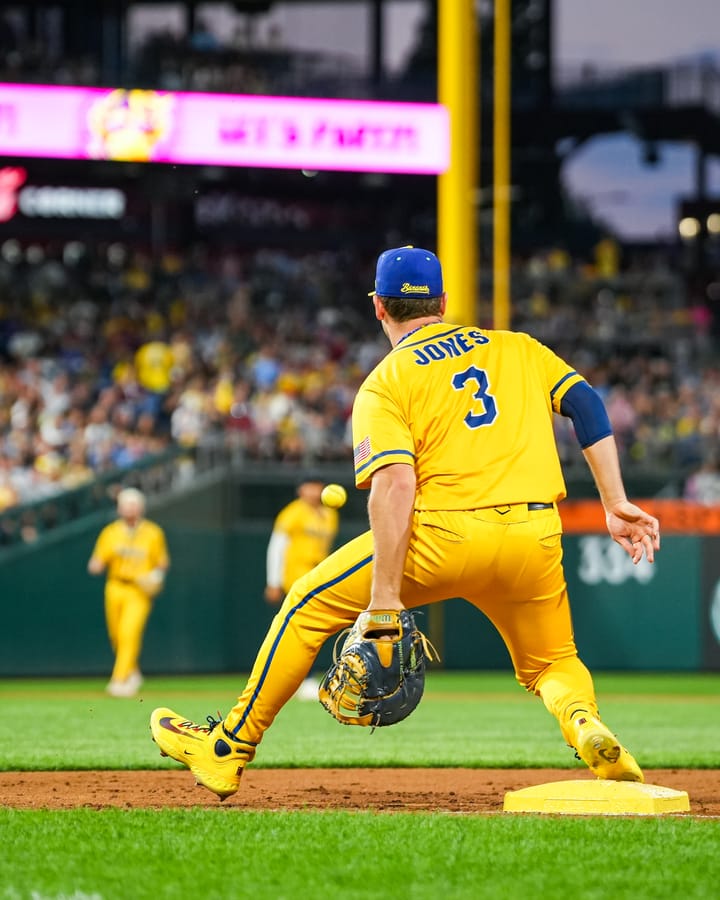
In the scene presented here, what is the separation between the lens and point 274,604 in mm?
17844

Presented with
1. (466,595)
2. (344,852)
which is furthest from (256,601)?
(344,852)

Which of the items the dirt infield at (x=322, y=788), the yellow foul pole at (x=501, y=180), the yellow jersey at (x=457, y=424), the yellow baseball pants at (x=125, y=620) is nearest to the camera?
the yellow jersey at (x=457, y=424)

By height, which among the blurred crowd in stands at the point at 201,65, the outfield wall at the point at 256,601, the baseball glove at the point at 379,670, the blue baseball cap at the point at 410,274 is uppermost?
the blurred crowd in stands at the point at 201,65

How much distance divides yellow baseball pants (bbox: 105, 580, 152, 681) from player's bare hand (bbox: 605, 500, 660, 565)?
9.36 meters

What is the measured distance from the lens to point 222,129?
22953 mm

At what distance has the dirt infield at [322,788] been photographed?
6.30 metres

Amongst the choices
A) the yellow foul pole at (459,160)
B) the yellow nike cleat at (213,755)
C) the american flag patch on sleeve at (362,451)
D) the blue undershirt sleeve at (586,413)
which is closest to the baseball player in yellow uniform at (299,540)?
the yellow foul pole at (459,160)

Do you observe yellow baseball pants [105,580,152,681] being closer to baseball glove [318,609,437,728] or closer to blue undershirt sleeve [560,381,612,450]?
baseball glove [318,609,437,728]

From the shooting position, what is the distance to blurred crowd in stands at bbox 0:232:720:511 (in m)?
18.4

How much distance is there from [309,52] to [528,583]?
2150cm

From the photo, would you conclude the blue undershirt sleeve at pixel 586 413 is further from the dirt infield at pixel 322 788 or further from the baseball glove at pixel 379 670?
the dirt infield at pixel 322 788

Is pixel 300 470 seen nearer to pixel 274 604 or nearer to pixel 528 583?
pixel 274 604

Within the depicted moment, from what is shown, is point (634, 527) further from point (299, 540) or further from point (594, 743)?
point (299, 540)

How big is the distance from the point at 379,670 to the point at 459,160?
11.3m
